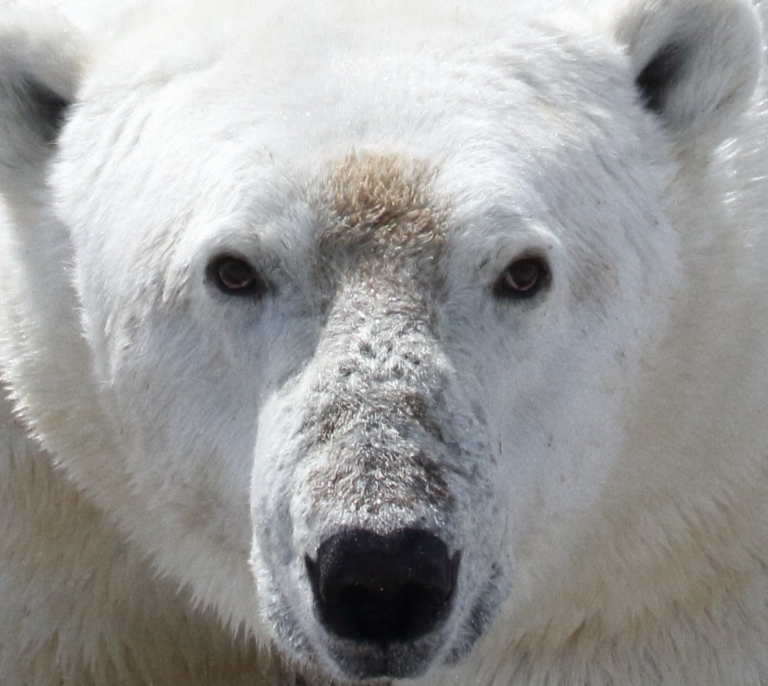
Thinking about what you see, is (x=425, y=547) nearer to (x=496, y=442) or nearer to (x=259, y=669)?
(x=496, y=442)

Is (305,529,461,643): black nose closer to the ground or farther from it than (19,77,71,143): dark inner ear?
closer to the ground

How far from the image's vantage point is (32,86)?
13.2ft

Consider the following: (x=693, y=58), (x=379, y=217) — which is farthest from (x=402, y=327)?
(x=693, y=58)

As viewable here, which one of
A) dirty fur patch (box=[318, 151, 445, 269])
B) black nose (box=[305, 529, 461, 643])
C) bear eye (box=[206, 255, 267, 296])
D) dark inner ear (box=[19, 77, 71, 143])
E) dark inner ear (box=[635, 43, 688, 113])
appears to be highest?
dark inner ear (box=[635, 43, 688, 113])

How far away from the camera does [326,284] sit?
10.7 ft

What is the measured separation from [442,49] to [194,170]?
69 centimetres

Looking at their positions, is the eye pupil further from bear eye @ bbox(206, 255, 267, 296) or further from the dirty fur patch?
the dirty fur patch

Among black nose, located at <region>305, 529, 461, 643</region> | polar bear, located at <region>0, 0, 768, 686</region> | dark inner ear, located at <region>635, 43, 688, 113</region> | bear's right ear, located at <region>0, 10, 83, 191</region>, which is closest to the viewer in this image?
black nose, located at <region>305, 529, 461, 643</region>

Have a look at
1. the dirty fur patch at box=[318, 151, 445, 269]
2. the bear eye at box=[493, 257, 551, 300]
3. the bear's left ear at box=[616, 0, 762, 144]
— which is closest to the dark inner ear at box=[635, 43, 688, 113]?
the bear's left ear at box=[616, 0, 762, 144]

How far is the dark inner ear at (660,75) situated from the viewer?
3.82 metres

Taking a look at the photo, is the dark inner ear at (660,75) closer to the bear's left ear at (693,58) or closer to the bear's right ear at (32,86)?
the bear's left ear at (693,58)

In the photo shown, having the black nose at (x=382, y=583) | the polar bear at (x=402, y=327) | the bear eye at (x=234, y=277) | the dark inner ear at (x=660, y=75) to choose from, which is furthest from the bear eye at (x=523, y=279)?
the dark inner ear at (x=660, y=75)

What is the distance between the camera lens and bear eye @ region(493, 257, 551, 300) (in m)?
3.30

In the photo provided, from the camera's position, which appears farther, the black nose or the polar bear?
the polar bear
